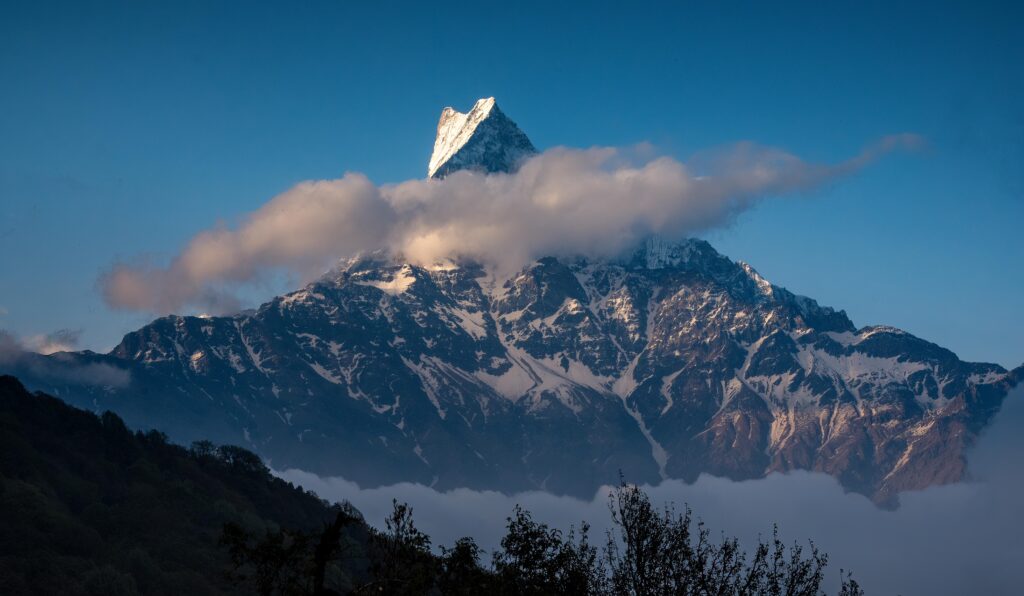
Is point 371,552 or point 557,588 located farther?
point 557,588

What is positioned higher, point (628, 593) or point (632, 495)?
point (632, 495)

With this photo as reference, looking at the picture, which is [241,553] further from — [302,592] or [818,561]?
[818,561]

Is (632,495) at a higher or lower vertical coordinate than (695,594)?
higher

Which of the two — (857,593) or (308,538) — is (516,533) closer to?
(308,538)

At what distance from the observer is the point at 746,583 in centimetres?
7856

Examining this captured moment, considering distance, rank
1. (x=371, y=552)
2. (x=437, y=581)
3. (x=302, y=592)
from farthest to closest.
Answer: (x=437, y=581), (x=371, y=552), (x=302, y=592)

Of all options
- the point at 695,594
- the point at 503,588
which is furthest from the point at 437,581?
the point at 695,594

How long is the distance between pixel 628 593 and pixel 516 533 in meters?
8.75

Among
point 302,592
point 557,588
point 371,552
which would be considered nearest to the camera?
point 302,592

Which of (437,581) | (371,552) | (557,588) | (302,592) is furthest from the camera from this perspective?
(557,588)

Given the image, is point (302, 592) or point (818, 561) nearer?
point (302, 592)

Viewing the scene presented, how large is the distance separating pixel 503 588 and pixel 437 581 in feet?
15.3

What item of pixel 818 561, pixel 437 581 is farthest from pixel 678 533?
pixel 437 581

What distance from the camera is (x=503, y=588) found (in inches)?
3000
